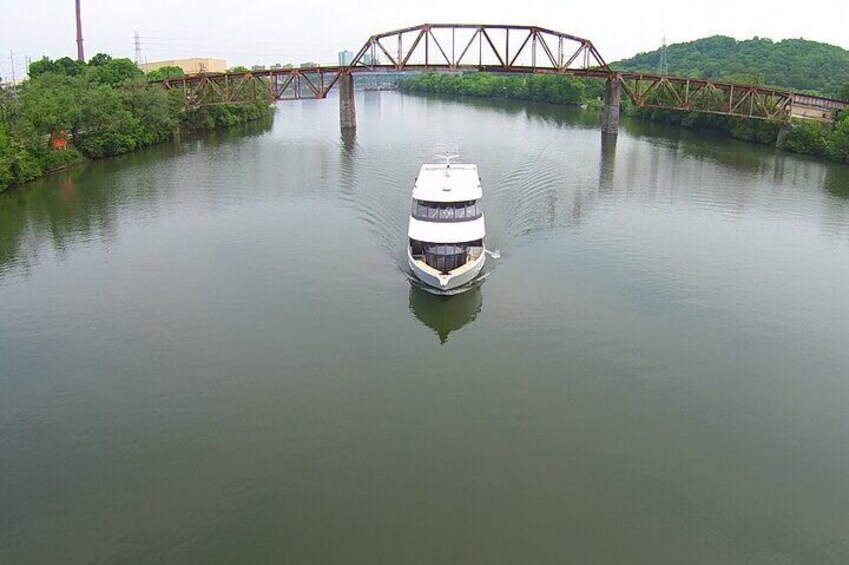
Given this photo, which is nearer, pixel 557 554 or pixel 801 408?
pixel 557 554

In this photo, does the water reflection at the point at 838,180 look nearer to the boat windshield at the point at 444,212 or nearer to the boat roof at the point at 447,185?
the boat roof at the point at 447,185

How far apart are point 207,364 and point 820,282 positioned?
2697 centimetres

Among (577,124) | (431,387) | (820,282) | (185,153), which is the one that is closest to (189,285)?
(431,387)

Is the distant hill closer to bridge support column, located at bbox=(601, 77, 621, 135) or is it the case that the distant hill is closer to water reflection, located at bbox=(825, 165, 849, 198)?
bridge support column, located at bbox=(601, 77, 621, 135)

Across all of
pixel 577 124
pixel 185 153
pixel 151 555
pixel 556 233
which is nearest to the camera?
pixel 151 555

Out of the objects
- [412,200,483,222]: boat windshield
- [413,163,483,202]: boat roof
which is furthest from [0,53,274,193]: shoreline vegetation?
[412,200,483,222]: boat windshield

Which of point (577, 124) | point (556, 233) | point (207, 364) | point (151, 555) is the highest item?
point (577, 124)

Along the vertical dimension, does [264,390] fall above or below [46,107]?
below

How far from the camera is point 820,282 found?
3181 centimetres

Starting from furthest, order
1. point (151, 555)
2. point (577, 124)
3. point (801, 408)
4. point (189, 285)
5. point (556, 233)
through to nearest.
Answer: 1. point (577, 124)
2. point (556, 233)
3. point (189, 285)
4. point (801, 408)
5. point (151, 555)

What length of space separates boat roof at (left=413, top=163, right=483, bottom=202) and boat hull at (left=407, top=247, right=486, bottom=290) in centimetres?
308

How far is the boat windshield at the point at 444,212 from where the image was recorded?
31406mm

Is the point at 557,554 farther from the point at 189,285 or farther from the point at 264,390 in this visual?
the point at 189,285

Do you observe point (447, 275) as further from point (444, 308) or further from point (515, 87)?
point (515, 87)
